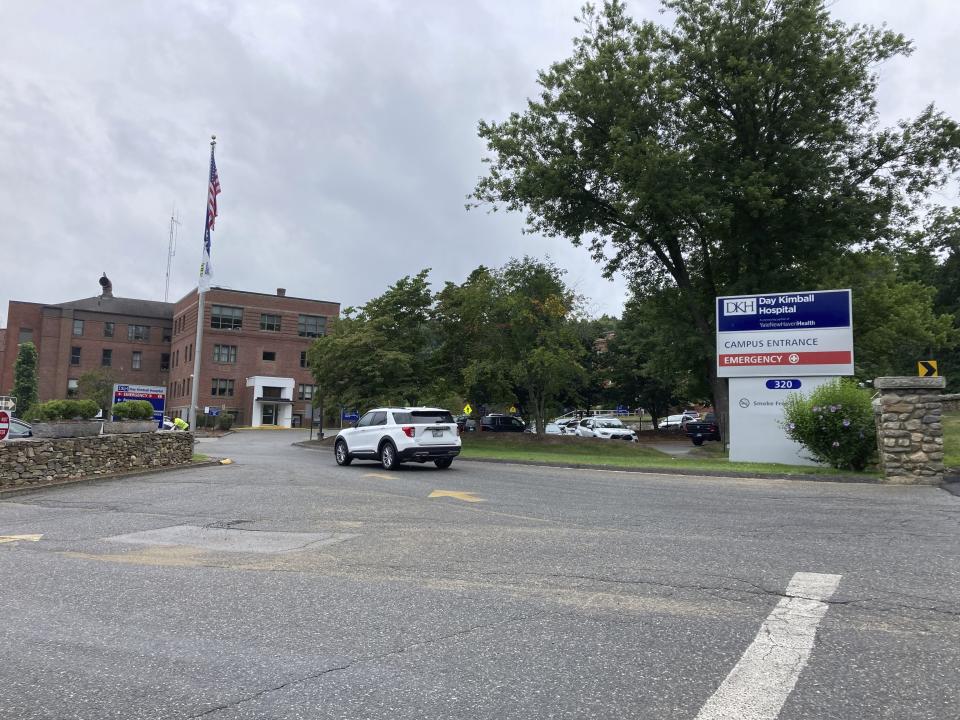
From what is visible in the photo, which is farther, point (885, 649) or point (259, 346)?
point (259, 346)

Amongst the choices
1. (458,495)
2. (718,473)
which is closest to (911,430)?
(718,473)

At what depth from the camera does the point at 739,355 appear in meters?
20.7

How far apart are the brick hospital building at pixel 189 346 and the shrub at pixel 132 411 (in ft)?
163

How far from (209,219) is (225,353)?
46903 millimetres

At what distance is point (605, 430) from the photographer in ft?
139

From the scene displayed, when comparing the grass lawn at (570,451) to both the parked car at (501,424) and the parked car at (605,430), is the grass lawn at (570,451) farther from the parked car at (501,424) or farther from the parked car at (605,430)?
the parked car at (605,430)

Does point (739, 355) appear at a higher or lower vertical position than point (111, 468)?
higher

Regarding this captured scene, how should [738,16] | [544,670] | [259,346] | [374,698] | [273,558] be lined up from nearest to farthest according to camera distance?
[374,698] → [544,670] → [273,558] → [738,16] → [259,346]

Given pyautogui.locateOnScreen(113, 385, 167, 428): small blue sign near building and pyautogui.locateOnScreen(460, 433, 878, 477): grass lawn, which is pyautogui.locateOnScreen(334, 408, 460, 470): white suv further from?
pyautogui.locateOnScreen(113, 385, 167, 428): small blue sign near building

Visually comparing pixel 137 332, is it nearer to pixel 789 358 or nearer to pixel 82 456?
pixel 82 456

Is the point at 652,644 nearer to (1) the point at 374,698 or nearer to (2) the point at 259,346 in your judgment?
(1) the point at 374,698

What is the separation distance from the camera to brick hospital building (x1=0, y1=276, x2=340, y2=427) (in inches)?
2766

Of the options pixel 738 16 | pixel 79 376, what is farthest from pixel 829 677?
pixel 79 376

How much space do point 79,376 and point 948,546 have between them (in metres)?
82.1
